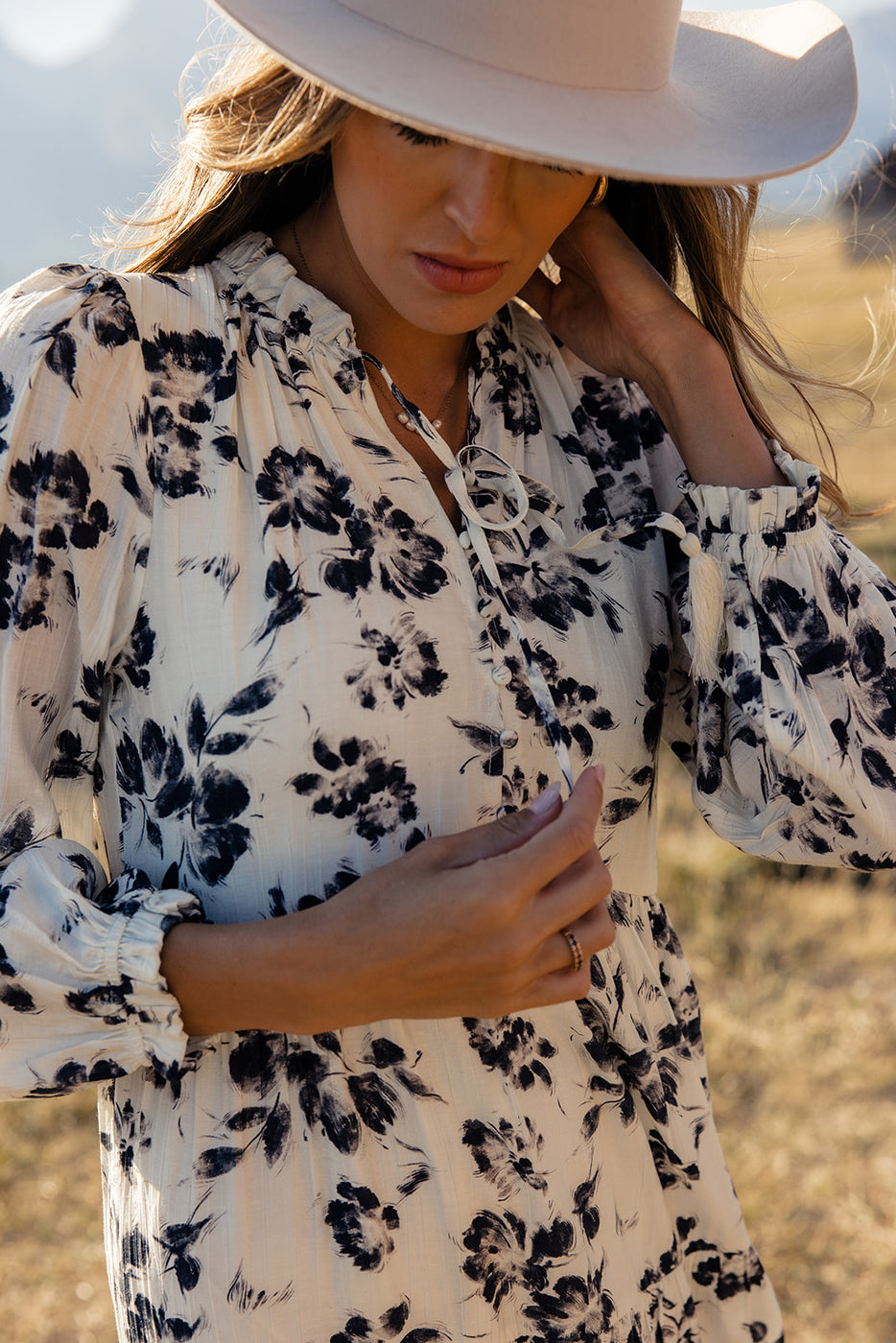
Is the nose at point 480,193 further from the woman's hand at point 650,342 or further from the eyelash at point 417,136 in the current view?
the woman's hand at point 650,342

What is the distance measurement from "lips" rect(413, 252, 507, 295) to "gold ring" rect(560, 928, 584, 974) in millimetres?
749

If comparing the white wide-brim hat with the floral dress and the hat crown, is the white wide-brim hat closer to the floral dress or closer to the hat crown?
the hat crown

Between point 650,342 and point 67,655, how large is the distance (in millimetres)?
942

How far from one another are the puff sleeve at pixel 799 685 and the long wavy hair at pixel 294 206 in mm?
233

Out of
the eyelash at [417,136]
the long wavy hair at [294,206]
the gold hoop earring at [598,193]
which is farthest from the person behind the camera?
the gold hoop earring at [598,193]

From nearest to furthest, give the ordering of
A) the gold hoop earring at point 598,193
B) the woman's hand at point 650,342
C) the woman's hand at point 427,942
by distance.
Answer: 1. the woman's hand at point 427,942
2. the woman's hand at point 650,342
3. the gold hoop earring at point 598,193

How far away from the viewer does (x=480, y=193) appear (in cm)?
136

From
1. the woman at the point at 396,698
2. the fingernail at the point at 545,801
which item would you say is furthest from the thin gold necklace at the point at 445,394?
the fingernail at the point at 545,801

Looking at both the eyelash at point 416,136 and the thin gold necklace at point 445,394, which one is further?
the thin gold necklace at point 445,394

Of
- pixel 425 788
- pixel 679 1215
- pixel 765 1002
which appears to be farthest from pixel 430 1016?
pixel 765 1002

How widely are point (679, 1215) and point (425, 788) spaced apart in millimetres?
748

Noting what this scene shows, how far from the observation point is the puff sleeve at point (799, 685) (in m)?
1.57

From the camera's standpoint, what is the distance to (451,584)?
1475mm

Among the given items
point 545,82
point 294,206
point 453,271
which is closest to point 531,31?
point 545,82
